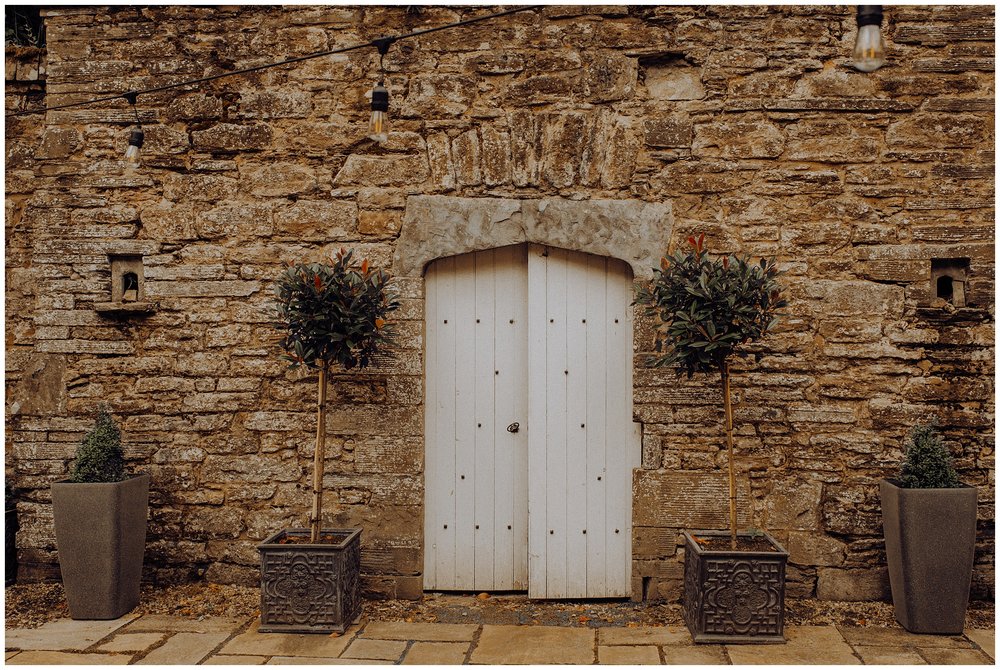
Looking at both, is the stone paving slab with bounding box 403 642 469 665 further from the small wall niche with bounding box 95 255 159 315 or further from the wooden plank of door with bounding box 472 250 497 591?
the small wall niche with bounding box 95 255 159 315

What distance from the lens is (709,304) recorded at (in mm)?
3402

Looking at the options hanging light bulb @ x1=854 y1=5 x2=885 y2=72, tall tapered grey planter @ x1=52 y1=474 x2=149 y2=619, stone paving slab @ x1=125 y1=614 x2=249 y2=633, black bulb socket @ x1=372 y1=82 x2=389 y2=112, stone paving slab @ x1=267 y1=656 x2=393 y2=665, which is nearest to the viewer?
hanging light bulb @ x1=854 y1=5 x2=885 y2=72

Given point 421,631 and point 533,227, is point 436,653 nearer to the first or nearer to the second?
point 421,631

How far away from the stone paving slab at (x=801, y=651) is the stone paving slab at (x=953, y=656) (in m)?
0.34

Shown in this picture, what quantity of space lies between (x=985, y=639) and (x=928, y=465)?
0.88 m

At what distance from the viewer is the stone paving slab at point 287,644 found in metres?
3.30

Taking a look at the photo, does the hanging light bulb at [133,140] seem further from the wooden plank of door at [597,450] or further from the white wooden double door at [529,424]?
the wooden plank of door at [597,450]

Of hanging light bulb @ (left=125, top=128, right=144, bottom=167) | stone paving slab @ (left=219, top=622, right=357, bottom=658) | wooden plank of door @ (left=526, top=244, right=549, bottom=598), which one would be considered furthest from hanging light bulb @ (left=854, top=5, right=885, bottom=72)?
hanging light bulb @ (left=125, top=128, right=144, bottom=167)

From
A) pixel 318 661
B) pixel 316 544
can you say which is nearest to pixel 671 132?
pixel 316 544

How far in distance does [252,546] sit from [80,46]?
3.13 meters

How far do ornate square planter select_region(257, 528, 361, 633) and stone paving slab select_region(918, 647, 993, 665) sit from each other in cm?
280

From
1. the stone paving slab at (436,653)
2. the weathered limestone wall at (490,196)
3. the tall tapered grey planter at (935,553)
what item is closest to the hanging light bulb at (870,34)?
the weathered limestone wall at (490,196)

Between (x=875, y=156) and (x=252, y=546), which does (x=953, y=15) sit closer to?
A: (x=875, y=156)

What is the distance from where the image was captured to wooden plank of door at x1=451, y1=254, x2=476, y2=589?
411 centimetres
